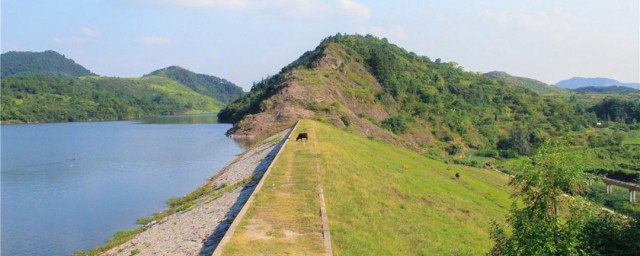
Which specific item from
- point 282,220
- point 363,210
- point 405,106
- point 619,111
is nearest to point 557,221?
point 363,210

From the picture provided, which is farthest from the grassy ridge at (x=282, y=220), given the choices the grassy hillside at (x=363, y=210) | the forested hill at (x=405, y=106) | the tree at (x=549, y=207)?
the forested hill at (x=405, y=106)

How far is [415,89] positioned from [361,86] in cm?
1878

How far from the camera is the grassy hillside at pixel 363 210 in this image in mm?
19734

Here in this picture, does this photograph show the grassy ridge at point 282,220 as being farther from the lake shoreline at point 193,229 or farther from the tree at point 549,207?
the tree at point 549,207

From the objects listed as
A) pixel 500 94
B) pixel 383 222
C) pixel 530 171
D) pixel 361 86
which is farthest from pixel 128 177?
pixel 500 94

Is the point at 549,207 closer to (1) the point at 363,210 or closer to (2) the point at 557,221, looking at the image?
(2) the point at 557,221

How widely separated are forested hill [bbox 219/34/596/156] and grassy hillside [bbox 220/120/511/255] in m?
35.9

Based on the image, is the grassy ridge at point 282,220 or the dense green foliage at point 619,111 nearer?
the grassy ridge at point 282,220

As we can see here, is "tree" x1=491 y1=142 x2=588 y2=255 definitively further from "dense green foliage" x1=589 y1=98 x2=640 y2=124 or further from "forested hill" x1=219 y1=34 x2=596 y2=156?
"dense green foliage" x1=589 y1=98 x2=640 y2=124

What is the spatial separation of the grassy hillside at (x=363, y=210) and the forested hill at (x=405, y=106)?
35.9 meters

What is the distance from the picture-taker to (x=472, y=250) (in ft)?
87.1

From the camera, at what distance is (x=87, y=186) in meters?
50.5

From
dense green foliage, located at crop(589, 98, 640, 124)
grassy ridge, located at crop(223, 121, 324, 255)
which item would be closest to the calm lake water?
grassy ridge, located at crop(223, 121, 324, 255)

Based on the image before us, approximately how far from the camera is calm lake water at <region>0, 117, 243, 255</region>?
107 feet
